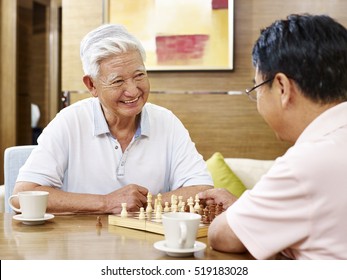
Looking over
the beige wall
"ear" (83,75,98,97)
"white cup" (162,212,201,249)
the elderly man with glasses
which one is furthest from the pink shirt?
the beige wall

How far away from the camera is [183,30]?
3996mm

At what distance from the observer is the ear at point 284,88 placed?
4.19 feet

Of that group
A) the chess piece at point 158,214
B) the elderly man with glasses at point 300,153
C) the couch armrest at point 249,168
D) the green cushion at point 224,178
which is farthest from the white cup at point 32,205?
the couch armrest at point 249,168

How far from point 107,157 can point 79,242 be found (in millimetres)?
843

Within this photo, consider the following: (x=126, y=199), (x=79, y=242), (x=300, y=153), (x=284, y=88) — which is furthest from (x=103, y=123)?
(x=300, y=153)

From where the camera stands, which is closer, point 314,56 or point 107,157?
point 314,56

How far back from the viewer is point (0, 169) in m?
5.27

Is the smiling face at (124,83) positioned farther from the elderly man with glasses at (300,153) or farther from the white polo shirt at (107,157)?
the elderly man with glasses at (300,153)

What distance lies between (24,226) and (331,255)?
3.41 ft

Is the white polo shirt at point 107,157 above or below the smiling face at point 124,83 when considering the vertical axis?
below

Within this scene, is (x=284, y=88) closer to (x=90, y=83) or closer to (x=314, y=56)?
(x=314, y=56)

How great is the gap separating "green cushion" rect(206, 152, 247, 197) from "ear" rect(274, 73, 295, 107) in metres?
2.34
